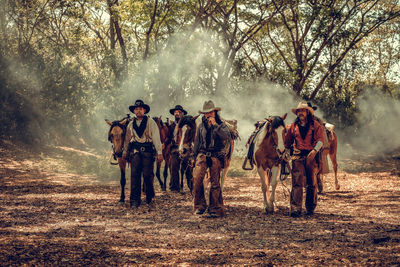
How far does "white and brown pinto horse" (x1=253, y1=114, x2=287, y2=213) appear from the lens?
9336 mm

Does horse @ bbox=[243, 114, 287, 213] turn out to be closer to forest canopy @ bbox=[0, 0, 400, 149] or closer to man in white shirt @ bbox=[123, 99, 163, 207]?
man in white shirt @ bbox=[123, 99, 163, 207]

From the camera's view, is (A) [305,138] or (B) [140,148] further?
(B) [140,148]

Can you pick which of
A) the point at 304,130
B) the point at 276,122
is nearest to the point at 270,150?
the point at 276,122

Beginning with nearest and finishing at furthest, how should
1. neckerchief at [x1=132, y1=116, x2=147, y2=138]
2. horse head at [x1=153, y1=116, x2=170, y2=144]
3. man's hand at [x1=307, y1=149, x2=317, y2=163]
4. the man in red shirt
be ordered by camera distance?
man's hand at [x1=307, y1=149, x2=317, y2=163]
the man in red shirt
neckerchief at [x1=132, y1=116, x2=147, y2=138]
horse head at [x1=153, y1=116, x2=170, y2=144]

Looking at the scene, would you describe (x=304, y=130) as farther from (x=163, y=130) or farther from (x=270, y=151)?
(x=163, y=130)

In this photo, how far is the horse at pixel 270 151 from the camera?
→ 9327mm

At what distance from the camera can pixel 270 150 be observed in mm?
9461

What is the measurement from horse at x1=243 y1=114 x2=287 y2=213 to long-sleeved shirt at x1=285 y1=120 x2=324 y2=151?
168 millimetres

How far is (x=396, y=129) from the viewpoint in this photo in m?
32.7

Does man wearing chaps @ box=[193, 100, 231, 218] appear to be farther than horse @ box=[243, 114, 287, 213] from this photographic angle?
No

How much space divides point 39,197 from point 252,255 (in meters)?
7.35

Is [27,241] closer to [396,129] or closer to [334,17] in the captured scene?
[334,17]

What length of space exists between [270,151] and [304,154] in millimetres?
688

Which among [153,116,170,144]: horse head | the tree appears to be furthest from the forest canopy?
[153,116,170,144]: horse head
